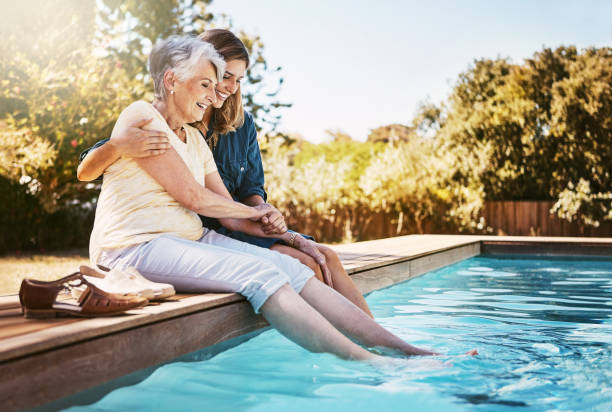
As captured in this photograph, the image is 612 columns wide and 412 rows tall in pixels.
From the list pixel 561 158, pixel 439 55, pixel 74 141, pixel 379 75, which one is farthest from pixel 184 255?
pixel 379 75

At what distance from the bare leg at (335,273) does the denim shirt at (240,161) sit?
457mm

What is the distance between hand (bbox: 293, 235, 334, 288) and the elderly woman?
0.34 meters

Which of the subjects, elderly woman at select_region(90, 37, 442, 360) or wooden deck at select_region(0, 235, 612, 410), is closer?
wooden deck at select_region(0, 235, 612, 410)

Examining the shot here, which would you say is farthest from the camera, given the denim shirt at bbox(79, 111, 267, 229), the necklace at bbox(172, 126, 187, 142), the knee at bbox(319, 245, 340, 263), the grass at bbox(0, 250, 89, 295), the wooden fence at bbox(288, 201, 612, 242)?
the wooden fence at bbox(288, 201, 612, 242)

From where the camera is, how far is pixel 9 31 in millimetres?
10062

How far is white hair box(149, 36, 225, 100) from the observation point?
279cm

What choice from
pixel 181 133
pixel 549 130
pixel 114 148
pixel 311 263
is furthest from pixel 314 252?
pixel 549 130

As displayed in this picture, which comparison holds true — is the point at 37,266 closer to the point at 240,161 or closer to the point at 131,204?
the point at 240,161

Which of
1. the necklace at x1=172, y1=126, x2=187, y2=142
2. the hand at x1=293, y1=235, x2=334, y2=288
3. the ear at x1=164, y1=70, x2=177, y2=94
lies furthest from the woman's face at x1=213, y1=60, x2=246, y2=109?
the hand at x1=293, y1=235, x2=334, y2=288

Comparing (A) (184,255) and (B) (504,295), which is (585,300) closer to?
(B) (504,295)

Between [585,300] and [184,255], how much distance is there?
12.3 feet

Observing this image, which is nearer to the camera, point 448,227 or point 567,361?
point 567,361

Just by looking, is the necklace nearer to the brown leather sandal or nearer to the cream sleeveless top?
the cream sleeveless top

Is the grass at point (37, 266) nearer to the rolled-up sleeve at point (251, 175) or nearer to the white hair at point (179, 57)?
the rolled-up sleeve at point (251, 175)
